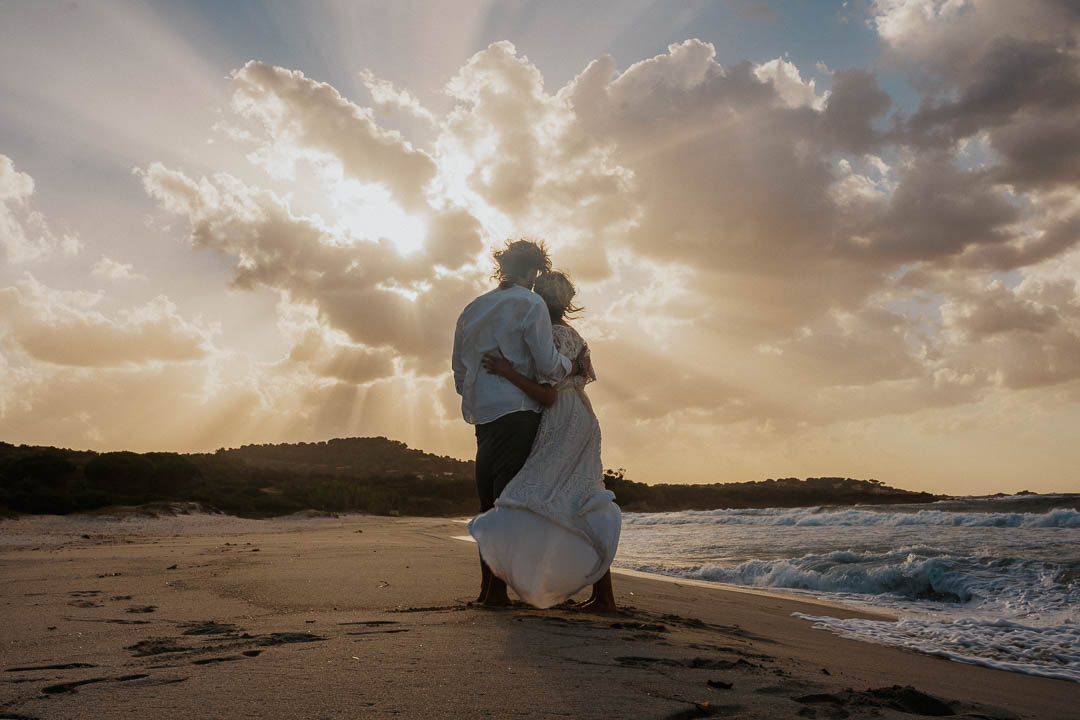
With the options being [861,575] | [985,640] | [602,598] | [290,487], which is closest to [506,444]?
[602,598]

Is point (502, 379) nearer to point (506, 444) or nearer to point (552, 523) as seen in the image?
point (506, 444)

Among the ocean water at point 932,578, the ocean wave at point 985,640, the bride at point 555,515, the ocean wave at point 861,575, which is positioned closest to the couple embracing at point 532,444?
the bride at point 555,515

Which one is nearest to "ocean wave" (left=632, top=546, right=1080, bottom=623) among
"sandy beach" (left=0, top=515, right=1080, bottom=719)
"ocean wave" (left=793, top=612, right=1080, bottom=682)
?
"ocean wave" (left=793, top=612, right=1080, bottom=682)

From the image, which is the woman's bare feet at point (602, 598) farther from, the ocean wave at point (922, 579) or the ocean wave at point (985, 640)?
the ocean wave at point (922, 579)

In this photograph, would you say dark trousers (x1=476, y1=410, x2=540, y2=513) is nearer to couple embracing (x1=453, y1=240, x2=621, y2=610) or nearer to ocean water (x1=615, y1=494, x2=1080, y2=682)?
couple embracing (x1=453, y1=240, x2=621, y2=610)

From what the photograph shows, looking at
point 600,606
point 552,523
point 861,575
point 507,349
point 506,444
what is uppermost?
point 507,349

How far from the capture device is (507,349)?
3789 mm

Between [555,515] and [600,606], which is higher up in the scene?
[555,515]

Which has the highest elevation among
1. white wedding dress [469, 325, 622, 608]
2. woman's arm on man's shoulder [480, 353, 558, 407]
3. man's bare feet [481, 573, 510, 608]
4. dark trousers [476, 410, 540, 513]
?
woman's arm on man's shoulder [480, 353, 558, 407]

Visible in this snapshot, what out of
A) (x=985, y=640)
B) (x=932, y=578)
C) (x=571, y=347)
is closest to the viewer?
(x=571, y=347)

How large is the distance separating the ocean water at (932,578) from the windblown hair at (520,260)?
308 cm

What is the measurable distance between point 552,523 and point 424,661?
4.35 feet

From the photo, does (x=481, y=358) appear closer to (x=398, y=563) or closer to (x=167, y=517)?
(x=398, y=563)

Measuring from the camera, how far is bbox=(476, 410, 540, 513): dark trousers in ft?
12.3
